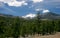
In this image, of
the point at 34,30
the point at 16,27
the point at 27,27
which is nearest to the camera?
the point at 16,27

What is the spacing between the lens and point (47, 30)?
5594cm

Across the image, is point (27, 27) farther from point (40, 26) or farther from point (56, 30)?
point (56, 30)

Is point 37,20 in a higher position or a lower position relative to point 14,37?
higher

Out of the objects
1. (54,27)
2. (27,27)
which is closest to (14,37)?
(27,27)

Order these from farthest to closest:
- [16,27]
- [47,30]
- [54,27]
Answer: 1. [54,27]
2. [47,30]
3. [16,27]

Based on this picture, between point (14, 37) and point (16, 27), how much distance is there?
7.03 feet

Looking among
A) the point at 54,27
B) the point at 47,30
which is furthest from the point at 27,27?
the point at 54,27

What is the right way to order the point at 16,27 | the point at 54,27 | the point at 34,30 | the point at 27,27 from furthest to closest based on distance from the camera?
the point at 54,27
the point at 34,30
the point at 27,27
the point at 16,27

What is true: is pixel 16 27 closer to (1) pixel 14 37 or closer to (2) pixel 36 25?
(1) pixel 14 37

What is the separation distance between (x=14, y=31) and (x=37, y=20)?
868 inches

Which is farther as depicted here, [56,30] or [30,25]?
[56,30]

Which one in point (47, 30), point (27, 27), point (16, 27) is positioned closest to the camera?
point (16, 27)

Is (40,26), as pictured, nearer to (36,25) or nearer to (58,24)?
(36,25)

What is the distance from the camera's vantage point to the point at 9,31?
37.2 metres
